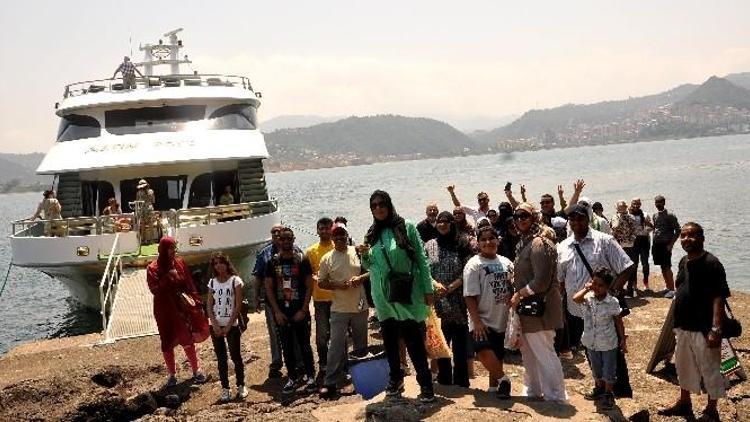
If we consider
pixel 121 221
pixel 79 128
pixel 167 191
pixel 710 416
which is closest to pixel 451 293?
pixel 710 416

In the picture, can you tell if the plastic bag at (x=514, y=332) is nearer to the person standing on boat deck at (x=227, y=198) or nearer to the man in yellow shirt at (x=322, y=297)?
the man in yellow shirt at (x=322, y=297)

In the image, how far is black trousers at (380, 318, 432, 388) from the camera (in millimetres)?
5395

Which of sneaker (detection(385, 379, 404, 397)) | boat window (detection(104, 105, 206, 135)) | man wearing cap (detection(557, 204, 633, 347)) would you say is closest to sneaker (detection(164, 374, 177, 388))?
sneaker (detection(385, 379, 404, 397))

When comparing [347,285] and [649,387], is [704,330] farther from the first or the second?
[347,285]

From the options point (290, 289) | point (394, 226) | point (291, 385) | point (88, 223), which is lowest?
point (291, 385)

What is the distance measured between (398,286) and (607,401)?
73.3 inches

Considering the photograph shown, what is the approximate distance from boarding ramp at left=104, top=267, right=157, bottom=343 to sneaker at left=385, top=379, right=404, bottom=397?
621cm

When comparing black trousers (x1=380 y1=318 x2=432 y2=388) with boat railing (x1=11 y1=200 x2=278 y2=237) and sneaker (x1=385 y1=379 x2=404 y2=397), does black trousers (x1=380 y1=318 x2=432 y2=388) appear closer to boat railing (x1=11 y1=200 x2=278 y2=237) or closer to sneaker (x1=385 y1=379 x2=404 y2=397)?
sneaker (x1=385 y1=379 x2=404 y2=397)

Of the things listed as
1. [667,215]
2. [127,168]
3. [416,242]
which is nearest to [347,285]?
[416,242]

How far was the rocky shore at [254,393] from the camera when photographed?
17.4 ft

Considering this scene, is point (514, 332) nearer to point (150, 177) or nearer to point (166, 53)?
point (150, 177)

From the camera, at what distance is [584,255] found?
5.84 meters

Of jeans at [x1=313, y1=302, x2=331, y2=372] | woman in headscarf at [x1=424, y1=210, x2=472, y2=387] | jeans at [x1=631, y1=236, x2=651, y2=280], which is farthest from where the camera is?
jeans at [x1=631, y1=236, x2=651, y2=280]

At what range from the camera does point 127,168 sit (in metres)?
15.6
